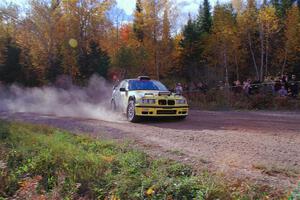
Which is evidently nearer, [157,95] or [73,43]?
[157,95]

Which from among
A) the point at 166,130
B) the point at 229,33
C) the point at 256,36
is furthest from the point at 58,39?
the point at 166,130

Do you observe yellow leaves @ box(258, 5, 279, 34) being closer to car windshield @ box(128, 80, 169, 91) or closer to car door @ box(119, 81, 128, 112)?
car windshield @ box(128, 80, 169, 91)

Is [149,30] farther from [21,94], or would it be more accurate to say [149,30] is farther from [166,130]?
[166,130]

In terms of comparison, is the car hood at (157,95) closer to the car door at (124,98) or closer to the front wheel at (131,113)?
the front wheel at (131,113)

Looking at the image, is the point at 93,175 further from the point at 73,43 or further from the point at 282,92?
the point at 73,43

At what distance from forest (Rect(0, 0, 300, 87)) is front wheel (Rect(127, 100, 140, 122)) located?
22.6 meters

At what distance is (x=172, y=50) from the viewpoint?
43406mm

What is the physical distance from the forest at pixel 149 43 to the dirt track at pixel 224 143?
24451mm

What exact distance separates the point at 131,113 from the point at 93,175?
237 inches

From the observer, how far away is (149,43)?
141 feet

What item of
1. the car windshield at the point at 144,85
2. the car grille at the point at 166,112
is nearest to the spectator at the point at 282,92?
the car windshield at the point at 144,85

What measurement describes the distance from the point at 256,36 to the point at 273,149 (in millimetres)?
38716

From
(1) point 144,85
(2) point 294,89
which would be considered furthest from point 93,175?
(2) point 294,89

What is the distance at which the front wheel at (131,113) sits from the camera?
502 inches
